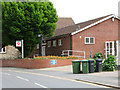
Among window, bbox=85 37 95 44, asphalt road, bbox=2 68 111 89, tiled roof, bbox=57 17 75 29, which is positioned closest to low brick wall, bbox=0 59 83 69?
window, bbox=85 37 95 44

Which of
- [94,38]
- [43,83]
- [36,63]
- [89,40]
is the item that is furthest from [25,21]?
[43,83]

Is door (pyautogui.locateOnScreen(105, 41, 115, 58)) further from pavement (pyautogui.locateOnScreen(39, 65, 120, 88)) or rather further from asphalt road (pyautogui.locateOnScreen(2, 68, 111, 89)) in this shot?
asphalt road (pyautogui.locateOnScreen(2, 68, 111, 89))

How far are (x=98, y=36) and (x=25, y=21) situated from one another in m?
10.7

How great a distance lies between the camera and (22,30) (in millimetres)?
34344

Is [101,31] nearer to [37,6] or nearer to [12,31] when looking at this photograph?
[37,6]

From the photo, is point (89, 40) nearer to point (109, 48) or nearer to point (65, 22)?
point (109, 48)


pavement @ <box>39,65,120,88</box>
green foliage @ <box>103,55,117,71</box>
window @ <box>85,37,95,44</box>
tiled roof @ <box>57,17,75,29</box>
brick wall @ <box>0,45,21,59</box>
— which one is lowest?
pavement @ <box>39,65,120,88</box>

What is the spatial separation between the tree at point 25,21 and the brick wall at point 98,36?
13.8ft

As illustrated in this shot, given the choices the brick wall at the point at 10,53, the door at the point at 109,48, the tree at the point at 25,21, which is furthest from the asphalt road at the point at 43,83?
the brick wall at the point at 10,53

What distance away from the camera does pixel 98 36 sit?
121 feet

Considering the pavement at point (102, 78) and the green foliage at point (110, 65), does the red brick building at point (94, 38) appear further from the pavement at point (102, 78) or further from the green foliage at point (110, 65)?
the pavement at point (102, 78)

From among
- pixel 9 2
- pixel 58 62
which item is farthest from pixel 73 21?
pixel 58 62

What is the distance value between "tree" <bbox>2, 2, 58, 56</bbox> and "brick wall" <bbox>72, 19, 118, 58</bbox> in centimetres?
419

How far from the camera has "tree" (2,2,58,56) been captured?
33.9m
